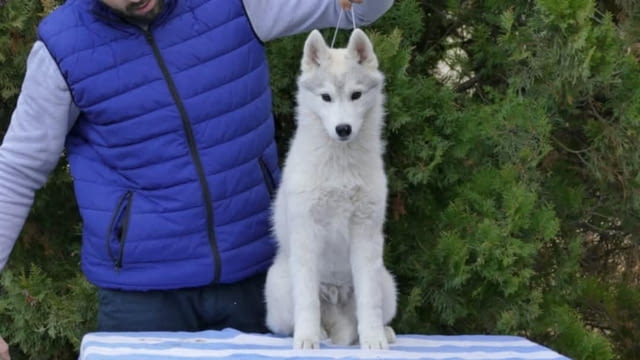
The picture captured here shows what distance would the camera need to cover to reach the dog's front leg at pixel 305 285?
248 centimetres

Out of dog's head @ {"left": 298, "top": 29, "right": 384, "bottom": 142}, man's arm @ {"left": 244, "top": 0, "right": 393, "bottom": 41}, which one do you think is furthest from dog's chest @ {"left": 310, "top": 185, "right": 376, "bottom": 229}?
man's arm @ {"left": 244, "top": 0, "right": 393, "bottom": 41}

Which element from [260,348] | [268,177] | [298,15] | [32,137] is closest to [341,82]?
[298,15]

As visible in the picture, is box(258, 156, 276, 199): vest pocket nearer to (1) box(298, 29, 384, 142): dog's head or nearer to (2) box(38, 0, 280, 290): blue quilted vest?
(2) box(38, 0, 280, 290): blue quilted vest

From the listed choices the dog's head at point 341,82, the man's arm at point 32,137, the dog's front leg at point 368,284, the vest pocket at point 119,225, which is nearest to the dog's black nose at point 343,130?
the dog's head at point 341,82

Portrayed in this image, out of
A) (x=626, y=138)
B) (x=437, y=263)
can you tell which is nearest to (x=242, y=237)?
(x=437, y=263)

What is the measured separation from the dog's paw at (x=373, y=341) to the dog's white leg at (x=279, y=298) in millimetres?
252

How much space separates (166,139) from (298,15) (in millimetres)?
555

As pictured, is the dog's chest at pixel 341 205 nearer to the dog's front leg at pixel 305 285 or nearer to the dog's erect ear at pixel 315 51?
the dog's front leg at pixel 305 285

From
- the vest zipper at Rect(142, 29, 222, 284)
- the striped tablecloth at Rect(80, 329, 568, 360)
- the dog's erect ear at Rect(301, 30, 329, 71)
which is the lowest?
the striped tablecloth at Rect(80, 329, 568, 360)

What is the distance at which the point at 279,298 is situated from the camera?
267 cm

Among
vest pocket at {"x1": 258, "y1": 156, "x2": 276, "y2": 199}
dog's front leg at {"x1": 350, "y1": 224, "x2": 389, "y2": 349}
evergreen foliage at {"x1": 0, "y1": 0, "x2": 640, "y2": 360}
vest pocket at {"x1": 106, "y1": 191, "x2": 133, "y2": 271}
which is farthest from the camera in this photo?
evergreen foliage at {"x1": 0, "y1": 0, "x2": 640, "y2": 360}

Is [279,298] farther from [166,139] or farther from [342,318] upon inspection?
A: [166,139]

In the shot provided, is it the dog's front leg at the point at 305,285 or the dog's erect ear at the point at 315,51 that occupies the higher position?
the dog's erect ear at the point at 315,51

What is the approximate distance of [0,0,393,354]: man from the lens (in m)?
2.71
